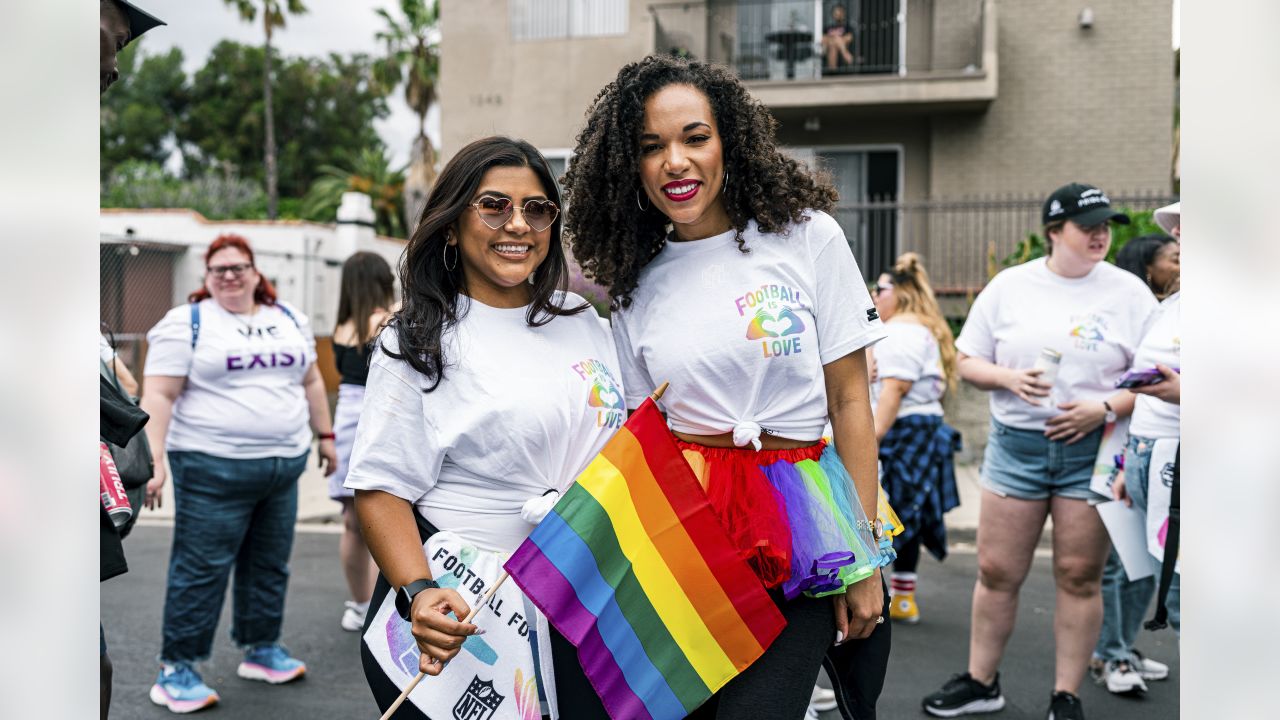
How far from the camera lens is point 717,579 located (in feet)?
7.91

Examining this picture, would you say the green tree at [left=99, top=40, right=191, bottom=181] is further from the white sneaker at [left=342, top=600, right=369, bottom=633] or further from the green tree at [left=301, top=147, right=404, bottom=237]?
the white sneaker at [left=342, top=600, right=369, bottom=633]

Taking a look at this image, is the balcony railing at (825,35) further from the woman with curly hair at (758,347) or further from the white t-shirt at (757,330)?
the white t-shirt at (757,330)

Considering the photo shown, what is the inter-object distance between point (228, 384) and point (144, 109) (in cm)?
4427

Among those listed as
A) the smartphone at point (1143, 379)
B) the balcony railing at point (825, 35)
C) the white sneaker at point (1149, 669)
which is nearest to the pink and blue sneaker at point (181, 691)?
the smartphone at point (1143, 379)

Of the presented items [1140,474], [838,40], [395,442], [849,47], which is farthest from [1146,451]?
[849,47]

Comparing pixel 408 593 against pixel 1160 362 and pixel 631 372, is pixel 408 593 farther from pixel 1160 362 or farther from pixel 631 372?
pixel 1160 362

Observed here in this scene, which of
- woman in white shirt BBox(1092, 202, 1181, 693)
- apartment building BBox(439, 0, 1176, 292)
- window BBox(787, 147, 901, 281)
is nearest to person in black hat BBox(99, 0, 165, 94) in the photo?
woman in white shirt BBox(1092, 202, 1181, 693)

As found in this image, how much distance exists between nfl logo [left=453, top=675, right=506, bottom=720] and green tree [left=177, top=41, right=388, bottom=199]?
135 feet

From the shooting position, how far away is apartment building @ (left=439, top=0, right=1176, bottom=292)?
1404 centimetres
